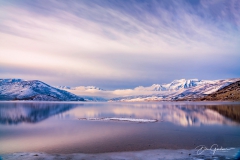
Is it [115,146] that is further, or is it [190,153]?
[115,146]

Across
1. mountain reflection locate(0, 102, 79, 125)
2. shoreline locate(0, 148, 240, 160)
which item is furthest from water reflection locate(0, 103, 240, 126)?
shoreline locate(0, 148, 240, 160)

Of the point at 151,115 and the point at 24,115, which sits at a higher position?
the point at 24,115

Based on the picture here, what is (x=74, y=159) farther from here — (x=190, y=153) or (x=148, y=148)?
(x=190, y=153)

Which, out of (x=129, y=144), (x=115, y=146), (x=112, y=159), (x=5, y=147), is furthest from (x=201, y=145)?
(x=5, y=147)

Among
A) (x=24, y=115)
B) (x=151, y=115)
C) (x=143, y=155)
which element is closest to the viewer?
(x=143, y=155)

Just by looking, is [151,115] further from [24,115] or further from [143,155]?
[143,155]

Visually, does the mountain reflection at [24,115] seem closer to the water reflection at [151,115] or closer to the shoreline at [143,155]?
the water reflection at [151,115]

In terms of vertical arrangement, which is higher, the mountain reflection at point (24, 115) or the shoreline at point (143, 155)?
the mountain reflection at point (24, 115)

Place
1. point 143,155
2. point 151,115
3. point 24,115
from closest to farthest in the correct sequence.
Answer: point 143,155 → point 24,115 → point 151,115

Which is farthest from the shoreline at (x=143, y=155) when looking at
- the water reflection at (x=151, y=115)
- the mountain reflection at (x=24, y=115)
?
the mountain reflection at (x=24, y=115)

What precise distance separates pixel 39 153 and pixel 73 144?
239 inches

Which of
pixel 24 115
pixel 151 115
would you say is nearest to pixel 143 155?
pixel 151 115

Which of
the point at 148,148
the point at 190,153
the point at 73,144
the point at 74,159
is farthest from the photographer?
the point at 73,144

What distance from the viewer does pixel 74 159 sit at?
23641 millimetres
